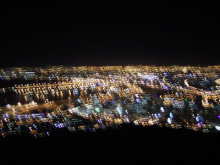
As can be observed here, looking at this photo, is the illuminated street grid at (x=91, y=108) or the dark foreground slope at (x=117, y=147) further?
the illuminated street grid at (x=91, y=108)

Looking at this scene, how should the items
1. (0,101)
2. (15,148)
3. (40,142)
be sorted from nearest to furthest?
(15,148), (40,142), (0,101)

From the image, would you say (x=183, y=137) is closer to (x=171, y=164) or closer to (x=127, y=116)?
Result: (x=171, y=164)

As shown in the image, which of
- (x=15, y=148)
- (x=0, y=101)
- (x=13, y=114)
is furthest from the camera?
(x=0, y=101)

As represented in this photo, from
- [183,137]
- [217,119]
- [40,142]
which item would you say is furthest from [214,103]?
[40,142]

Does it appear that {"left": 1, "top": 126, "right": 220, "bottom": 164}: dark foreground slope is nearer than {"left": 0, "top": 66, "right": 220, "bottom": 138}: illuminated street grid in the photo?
Yes

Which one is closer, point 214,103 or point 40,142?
point 40,142

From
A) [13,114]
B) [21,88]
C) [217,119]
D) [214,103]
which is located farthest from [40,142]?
[21,88]

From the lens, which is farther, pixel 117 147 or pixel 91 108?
pixel 91 108
